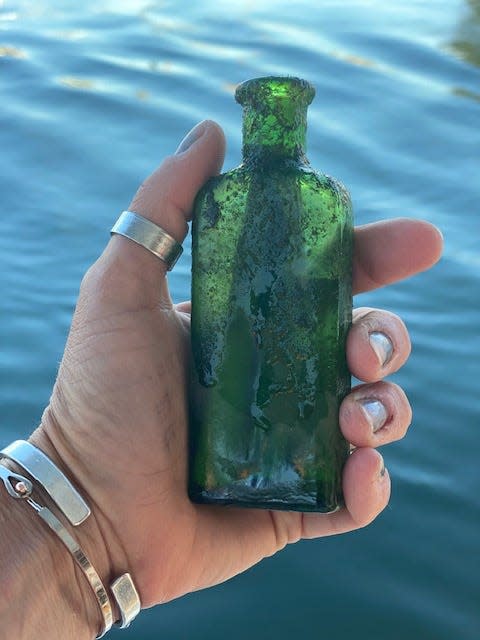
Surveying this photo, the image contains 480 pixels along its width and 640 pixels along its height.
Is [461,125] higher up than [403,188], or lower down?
higher up

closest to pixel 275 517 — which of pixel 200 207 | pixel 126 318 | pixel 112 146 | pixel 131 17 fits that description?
pixel 126 318

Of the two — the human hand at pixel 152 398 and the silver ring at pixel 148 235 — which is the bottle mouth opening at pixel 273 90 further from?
the silver ring at pixel 148 235

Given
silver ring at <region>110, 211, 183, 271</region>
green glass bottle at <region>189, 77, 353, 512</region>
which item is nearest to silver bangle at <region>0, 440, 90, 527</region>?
green glass bottle at <region>189, 77, 353, 512</region>

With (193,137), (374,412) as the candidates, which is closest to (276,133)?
(193,137)

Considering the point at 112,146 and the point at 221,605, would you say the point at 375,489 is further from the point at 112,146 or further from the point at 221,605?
the point at 112,146

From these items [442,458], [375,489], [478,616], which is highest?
[375,489]

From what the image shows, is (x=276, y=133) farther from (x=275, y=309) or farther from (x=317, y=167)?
(x=317, y=167)

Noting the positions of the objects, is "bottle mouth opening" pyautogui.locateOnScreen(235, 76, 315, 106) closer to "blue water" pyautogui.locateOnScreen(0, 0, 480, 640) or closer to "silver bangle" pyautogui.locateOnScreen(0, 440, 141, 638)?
"silver bangle" pyautogui.locateOnScreen(0, 440, 141, 638)
